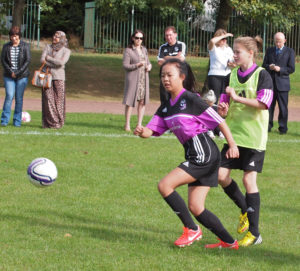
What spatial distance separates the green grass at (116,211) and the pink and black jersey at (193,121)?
3.00ft

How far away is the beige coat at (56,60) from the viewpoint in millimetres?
13186

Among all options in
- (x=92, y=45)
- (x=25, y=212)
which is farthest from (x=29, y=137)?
(x=92, y=45)

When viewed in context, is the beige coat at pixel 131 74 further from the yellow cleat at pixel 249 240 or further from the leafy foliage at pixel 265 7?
the leafy foliage at pixel 265 7

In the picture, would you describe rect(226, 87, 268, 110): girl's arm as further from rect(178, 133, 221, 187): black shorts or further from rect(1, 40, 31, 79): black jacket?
rect(1, 40, 31, 79): black jacket

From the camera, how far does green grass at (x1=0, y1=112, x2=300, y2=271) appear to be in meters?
5.53

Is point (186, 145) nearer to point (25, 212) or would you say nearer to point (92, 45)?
point (25, 212)

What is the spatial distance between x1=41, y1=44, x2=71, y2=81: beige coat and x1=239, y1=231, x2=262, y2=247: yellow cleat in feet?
26.0

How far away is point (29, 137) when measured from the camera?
12.1 m

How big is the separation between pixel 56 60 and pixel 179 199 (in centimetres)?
795

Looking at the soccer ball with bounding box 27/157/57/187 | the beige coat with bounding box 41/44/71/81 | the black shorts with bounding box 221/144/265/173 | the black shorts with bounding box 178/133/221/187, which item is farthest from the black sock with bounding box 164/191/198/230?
the beige coat with bounding box 41/44/71/81

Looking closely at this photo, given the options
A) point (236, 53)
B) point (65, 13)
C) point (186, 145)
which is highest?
point (65, 13)

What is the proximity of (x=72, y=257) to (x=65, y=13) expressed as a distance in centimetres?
3038

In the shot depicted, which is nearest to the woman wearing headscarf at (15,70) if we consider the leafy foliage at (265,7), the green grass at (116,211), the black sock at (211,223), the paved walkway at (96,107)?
the green grass at (116,211)

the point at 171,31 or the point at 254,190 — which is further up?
the point at 171,31
